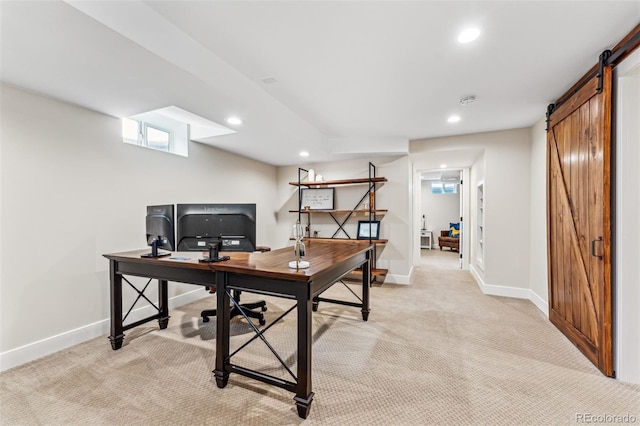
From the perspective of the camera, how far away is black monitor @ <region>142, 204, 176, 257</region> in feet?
7.16

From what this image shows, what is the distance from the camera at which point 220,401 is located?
1.73 m

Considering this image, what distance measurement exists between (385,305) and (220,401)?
2.34 metres

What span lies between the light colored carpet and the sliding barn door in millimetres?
246

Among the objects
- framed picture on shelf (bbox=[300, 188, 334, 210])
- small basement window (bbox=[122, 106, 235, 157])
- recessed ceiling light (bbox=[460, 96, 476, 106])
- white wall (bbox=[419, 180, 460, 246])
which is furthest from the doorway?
small basement window (bbox=[122, 106, 235, 157])

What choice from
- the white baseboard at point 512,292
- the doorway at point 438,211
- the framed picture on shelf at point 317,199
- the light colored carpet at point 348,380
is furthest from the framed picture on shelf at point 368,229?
the doorway at point 438,211

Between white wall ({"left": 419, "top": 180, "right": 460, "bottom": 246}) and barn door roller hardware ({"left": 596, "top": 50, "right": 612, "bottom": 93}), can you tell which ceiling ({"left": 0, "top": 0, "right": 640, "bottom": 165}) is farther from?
white wall ({"left": 419, "top": 180, "right": 460, "bottom": 246})

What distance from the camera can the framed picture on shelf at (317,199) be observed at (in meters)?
5.14

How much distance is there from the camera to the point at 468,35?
183 centimetres

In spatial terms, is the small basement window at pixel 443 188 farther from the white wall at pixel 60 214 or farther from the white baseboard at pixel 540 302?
the white wall at pixel 60 214

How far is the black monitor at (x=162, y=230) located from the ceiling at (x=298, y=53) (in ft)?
3.22

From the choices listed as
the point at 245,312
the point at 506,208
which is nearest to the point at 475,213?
the point at 506,208

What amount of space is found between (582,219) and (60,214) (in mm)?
4586

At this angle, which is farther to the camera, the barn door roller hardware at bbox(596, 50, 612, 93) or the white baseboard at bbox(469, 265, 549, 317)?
the white baseboard at bbox(469, 265, 549, 317)

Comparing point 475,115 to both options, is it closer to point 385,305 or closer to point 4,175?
point 385,305
